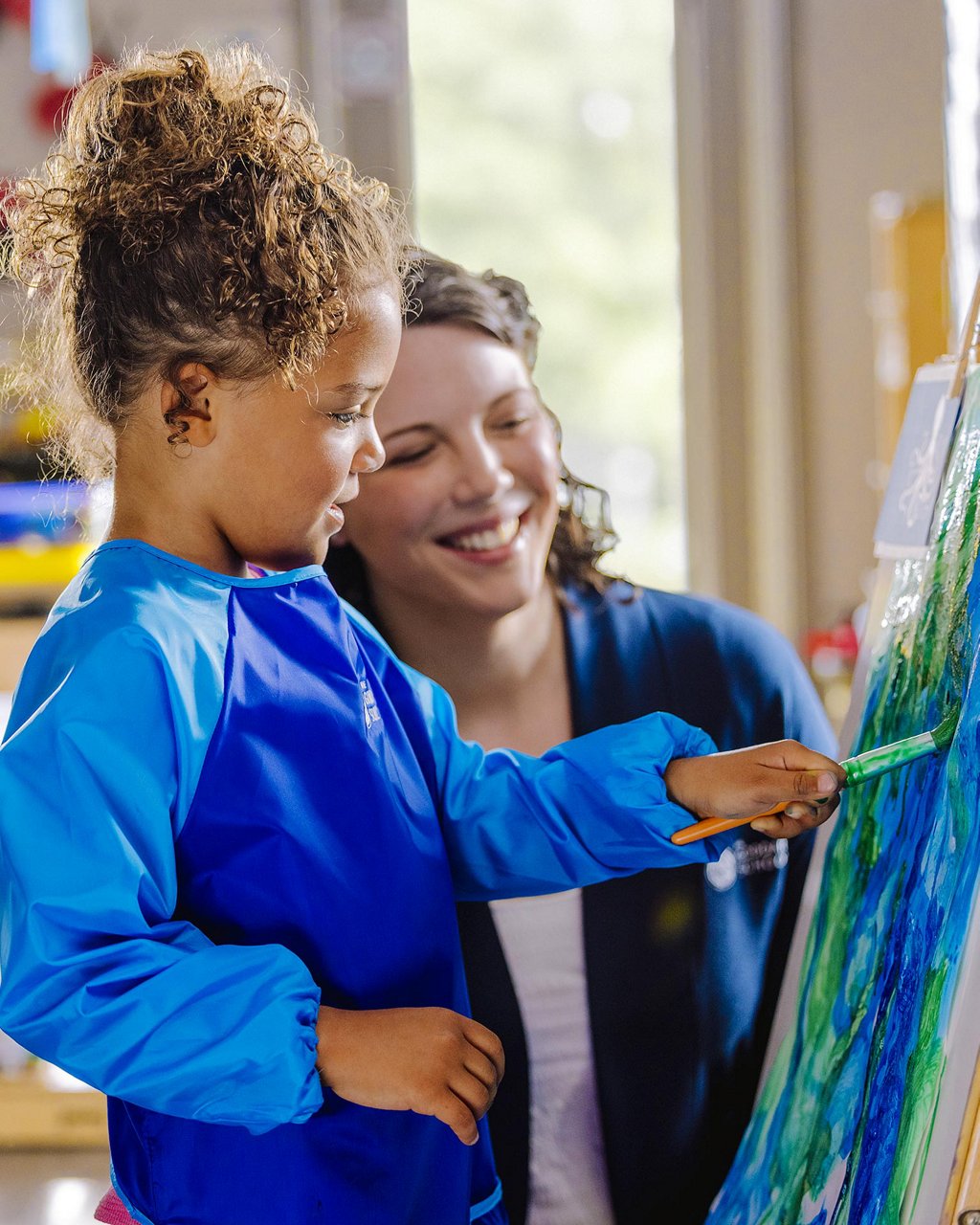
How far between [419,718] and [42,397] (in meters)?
0.39

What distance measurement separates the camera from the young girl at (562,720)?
113 centimetres

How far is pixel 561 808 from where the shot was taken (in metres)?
0.92

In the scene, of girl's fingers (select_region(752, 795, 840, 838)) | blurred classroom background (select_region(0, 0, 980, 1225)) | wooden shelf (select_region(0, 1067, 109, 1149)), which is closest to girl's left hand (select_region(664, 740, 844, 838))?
girl's fingers (select_region(752, 795, 840, 838))

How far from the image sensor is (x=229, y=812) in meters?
0.77

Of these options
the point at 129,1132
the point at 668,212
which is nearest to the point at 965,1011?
the point at 129,1132

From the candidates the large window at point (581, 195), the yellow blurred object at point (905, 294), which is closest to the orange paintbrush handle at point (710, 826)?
the large window at point (581, 195)

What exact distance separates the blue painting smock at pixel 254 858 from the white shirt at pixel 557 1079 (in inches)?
4.8

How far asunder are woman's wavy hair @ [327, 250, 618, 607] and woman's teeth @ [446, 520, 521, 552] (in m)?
0.10

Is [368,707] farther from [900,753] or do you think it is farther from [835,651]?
[835,651]

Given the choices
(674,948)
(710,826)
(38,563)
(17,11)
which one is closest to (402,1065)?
(710,826)

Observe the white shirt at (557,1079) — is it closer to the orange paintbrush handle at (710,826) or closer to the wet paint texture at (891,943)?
the wet paint texture at (891,943)

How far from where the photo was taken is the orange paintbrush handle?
83cm

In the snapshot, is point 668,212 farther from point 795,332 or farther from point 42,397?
point 42,397

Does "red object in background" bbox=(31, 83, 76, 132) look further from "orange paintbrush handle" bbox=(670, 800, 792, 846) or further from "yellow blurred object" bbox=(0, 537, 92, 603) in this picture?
"orange paintbrush handle" bbox=(670, 800, 792, 846)
